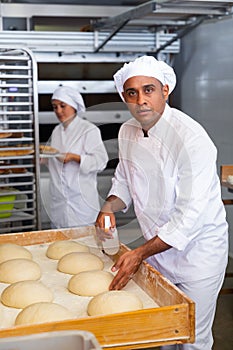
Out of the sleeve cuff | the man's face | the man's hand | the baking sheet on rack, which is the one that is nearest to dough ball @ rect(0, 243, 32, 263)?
the baking sheet on rack

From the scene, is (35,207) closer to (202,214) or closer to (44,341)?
(202,214)

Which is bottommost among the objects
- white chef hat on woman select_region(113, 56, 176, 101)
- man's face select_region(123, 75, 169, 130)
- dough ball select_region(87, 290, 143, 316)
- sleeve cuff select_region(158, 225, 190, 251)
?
dough ball select_region(87, 290, 143, 316)

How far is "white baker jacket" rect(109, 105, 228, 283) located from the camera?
1.74 m

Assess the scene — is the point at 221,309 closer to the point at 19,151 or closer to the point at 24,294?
the point at 19,151

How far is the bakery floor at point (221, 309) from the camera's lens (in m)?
2.06

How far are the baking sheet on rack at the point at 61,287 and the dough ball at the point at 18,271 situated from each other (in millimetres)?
27

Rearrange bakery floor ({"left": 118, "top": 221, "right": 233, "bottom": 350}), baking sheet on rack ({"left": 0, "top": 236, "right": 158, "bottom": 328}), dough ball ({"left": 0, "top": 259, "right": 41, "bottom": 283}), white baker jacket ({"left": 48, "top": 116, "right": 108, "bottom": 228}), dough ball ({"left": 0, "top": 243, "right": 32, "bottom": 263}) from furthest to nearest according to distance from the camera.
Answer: white baker jacket ({"left": 48, "top": 116, "right": 108, "bottom": 228}), bakery floor ({"left": 118, "top": 221, "right": 233, "bottom": 350}), dough ball ({"left": 0, "top": 243, "right": 32, "bottom": 263}), dough ball ({"left": 0, "top": 259, "right": 41, "bottom": 283}), baking sheet on rack ({"left": 0, "top": 236, "right": 158, "bottom": 328})

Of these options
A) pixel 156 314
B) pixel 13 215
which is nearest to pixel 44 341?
pixel 156 314

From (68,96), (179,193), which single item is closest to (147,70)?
(179,193)

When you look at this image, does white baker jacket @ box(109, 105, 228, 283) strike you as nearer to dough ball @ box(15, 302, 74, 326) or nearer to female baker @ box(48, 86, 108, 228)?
dough ball @ box(15, 302, 74, 326)

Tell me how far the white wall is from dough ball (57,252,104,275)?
82.9 inches

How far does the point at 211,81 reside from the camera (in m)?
3.95

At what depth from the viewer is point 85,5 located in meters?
4.06

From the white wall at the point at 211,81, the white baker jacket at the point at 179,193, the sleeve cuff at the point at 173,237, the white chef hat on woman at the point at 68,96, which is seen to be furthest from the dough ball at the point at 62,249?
the white wall at the point at 211,81
